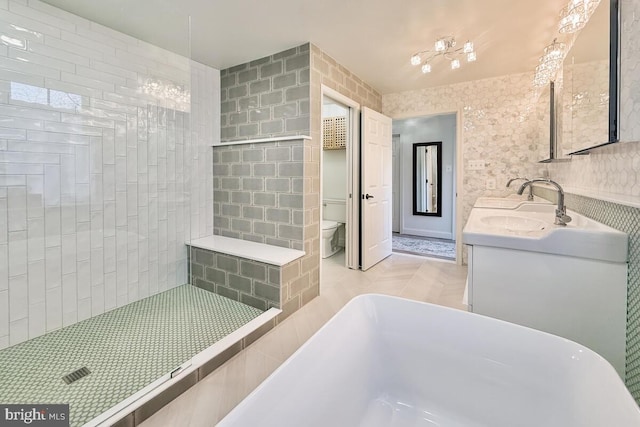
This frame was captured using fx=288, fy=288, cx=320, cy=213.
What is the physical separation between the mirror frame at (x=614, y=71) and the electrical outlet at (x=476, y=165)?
2430 mm

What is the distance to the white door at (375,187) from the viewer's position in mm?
3576

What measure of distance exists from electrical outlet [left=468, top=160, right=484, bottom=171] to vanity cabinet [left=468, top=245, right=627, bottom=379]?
257cm

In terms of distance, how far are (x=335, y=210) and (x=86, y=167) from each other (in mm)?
3145

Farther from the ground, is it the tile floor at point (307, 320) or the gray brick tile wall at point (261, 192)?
the gray brick tile wall at point (261, 192)

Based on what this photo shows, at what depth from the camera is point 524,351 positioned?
1.10 meters

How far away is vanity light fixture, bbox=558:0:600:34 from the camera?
1.64 m

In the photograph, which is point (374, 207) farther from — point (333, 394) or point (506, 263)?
point (333, 394)

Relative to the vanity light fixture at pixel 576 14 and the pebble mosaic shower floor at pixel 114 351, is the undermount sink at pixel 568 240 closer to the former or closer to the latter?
the vanity light fixture at pixel 576 14

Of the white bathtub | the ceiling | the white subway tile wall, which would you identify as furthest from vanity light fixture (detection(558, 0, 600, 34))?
the white subway tile wall

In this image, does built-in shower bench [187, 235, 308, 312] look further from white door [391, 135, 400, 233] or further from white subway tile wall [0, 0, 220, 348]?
white door [391, 135, 400, 233]

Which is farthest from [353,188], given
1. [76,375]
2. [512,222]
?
[76,375]

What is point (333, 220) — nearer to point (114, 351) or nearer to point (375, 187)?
point (375, 187)

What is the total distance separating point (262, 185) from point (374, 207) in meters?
1.56

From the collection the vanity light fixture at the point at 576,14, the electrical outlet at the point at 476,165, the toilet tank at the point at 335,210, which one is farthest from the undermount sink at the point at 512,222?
the toilet tank at the point at 335,210
